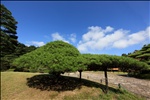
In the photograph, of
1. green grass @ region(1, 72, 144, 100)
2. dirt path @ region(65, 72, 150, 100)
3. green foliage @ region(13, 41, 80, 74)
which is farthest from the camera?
dirt path @ region(65, 72, 150, 100)

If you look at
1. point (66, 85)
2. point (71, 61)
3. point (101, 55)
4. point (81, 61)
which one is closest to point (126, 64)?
point (101, 55)

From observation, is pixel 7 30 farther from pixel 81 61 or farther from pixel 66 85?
pixel 81 61

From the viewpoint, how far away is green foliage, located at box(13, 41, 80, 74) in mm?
8681

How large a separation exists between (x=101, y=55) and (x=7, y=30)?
1776 centimetres

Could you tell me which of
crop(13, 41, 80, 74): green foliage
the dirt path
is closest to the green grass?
crop(13, 41, 80, 74): green foliage

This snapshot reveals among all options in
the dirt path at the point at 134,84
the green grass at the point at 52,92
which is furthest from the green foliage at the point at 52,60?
the dirt path at the point at 134,84

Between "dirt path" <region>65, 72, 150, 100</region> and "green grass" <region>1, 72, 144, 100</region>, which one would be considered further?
"dirt path" <region>65, 72, 150, 100</region>

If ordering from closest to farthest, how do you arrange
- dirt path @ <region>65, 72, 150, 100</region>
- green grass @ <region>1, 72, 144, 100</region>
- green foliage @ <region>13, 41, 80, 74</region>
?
green foliage @ <region>13, 41, 80, 74</region>, green grass @ <region>1, 72, 144, 100</region>, dirt path @ <region>65, 72, 150, 100</region>

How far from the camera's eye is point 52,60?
29.9 feet

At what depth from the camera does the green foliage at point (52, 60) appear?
868 cm

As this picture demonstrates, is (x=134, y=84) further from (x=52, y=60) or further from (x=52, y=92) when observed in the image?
(x=52, y=60)

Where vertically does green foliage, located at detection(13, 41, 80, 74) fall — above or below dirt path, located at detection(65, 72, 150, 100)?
above

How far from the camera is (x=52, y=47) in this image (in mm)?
10938

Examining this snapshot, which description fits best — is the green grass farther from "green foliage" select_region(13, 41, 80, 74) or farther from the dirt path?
the dirt path
